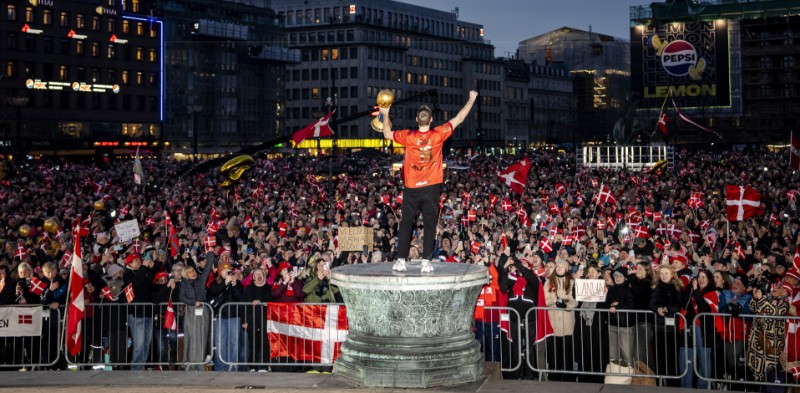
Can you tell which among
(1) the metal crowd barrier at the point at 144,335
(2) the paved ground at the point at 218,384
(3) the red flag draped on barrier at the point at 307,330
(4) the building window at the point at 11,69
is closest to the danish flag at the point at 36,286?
(1) the metal crowd barrier at the point at 144,335

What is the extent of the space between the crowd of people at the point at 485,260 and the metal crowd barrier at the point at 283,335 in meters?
0.08

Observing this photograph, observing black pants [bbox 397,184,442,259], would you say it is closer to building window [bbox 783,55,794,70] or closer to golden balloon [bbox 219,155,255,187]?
golden balloon [bbox 219,155,255,187]

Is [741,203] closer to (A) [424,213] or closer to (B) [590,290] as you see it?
(B) [590,290]

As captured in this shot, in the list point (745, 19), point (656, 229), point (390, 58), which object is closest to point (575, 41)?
point (390, 58)

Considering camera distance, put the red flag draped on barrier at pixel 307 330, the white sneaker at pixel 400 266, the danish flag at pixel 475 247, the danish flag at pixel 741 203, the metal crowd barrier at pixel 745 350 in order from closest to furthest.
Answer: the white sneaker at pixel 400 266 < the metal crowd barrier at pixel 745 350 < the red flag draped on barrier at pixel 307 330 < the danish flag at pixel 475 247 < the danish flag at pixel 741 203

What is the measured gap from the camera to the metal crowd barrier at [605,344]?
456 inches

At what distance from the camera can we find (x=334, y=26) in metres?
129

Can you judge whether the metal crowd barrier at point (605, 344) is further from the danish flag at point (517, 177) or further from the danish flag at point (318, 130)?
the danish flag at point (318, 130)

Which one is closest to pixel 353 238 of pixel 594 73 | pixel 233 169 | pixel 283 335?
pixel 283 335

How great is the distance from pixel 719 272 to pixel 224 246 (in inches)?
404

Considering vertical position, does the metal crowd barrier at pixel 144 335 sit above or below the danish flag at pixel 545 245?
below

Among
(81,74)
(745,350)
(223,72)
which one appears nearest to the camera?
(745,350)

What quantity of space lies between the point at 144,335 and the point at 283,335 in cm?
207

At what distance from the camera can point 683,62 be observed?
86.9 m
